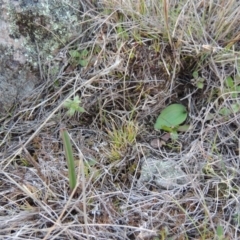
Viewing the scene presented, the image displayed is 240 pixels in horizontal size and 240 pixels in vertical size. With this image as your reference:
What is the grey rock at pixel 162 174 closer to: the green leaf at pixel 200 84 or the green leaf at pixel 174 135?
the green leaf at pixel 174 135

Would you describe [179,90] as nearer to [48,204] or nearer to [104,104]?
[104,104]

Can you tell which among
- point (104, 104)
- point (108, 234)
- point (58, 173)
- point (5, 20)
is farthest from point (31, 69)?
point (108, 234)

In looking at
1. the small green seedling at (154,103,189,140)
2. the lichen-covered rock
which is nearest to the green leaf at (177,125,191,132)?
the small green seedling at (154,103,189,140)

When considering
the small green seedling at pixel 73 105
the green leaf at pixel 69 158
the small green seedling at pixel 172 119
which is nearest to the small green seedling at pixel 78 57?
the small green seedling at pixel 73 105

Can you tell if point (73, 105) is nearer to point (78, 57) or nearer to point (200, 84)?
point (78, 57)

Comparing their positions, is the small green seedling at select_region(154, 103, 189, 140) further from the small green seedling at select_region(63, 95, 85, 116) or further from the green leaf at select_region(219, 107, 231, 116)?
the small green seedling at select_region(63, 95, 85, 116)
